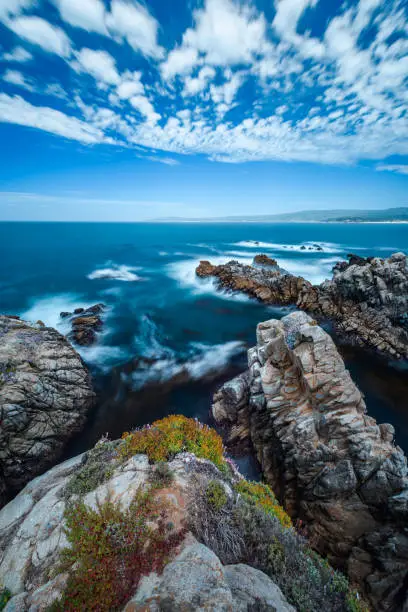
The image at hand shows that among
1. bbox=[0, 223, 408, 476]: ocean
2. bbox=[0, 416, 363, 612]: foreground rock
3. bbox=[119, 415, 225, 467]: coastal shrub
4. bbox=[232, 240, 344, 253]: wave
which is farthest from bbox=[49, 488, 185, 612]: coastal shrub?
bbox=[232, 240, 344, 253]: wave

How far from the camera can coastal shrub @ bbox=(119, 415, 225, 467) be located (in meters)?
7.25

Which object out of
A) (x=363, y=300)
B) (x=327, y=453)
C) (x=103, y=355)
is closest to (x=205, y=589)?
(x=327, y=453)

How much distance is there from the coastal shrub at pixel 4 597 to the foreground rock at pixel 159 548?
0.10 feet

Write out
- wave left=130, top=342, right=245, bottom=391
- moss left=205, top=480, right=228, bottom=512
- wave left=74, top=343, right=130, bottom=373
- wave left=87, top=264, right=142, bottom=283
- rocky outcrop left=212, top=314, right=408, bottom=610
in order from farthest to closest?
wave left=87, top=264, right=142, bottom=283 → wave left=74, top=343, right=130, bottom=373 → wave left=130, top=342, right=245, bottom=391 → rocky outcrop left=212, top=314, right=408, bottom=610 → moss left=205, top=480, right=228, bottom=512

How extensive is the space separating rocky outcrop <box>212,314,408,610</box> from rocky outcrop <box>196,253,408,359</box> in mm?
13086

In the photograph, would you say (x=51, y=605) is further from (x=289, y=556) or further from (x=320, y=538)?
(x=320, y=538)

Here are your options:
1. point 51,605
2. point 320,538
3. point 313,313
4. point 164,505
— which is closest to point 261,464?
point 320,538

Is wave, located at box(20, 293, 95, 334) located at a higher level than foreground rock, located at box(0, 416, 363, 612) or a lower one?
lower

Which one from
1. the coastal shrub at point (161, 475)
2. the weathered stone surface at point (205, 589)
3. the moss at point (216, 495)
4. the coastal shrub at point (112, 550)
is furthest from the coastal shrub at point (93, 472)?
the weathered stone surface at point (205, 589)

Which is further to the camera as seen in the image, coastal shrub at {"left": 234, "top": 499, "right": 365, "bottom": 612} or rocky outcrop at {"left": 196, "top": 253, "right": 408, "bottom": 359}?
rocky outcrop at {"left": 196, "top": 253, "right": 408, "bottom": 359}

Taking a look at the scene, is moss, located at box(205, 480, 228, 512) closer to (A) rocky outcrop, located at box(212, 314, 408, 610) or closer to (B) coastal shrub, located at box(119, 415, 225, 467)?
(B) coastal shrub, located at box(119, 415, 225, 467)

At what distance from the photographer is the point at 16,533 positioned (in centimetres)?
632

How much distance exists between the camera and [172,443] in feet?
24.7

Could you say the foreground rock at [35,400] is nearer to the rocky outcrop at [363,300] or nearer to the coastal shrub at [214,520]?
the coastal shrub at [214,520]
